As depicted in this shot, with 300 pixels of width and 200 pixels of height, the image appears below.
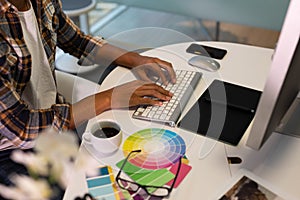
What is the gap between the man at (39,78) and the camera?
99 cm

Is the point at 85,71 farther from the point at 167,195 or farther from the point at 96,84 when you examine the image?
the point at 167,195

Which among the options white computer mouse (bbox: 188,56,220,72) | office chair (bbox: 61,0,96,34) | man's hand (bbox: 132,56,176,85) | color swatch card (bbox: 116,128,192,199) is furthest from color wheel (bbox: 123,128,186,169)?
office chair (bbox: 61,0,96,34)

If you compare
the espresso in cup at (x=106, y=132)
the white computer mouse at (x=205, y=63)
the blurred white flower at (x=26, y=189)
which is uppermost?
the white computer mouse at (x=205, y=63)

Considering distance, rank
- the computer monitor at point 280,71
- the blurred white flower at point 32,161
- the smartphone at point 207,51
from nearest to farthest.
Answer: the computer monitor at point 280,71, the blurred white flower at point 32,161, the smartphone at point 207,51

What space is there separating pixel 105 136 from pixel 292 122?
1.70 feet

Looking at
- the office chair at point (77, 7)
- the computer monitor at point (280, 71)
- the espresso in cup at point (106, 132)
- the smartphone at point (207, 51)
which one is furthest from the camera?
the office chair at point (77, 7)

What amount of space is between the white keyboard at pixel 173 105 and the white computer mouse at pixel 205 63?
72mm

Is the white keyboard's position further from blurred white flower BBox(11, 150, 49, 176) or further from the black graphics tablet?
blurred white flower BBox(11, 150, 49, 176)

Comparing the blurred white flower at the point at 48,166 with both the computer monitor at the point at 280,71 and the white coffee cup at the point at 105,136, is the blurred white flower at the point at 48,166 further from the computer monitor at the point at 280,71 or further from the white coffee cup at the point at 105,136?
the computer monitor at the point at 280,71

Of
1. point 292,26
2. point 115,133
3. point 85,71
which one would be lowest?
point 85,71

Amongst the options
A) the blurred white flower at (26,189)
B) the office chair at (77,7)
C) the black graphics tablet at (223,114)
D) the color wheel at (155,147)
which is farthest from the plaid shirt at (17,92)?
the office chair at (77,7)

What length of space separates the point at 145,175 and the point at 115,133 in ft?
0.48

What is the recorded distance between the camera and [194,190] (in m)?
0.82

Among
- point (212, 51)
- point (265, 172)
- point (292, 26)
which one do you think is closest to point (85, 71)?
point (212, 51)
